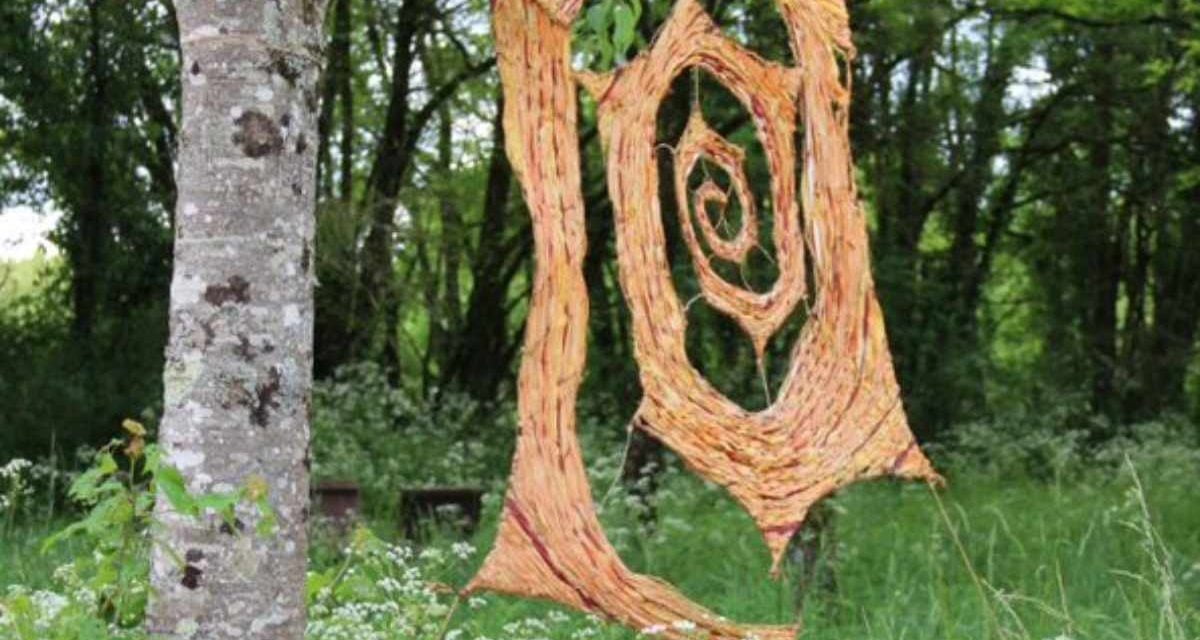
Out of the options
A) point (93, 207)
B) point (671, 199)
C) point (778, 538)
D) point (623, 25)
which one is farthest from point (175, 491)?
point (93, 207)

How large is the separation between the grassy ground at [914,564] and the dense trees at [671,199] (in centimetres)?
260

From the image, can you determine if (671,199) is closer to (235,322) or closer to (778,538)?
(778,538)

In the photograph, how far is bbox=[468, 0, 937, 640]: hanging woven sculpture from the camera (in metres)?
5.20

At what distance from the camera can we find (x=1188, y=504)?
9.65 metres

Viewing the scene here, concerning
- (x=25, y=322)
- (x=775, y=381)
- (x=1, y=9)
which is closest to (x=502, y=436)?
(x=775, y=381)

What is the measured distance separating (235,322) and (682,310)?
7.86 ft

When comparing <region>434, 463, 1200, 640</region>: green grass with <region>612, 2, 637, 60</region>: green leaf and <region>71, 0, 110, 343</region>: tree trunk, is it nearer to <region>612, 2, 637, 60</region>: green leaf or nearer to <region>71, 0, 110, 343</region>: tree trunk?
<region>612, 2, 637, 60</region>: green leaf

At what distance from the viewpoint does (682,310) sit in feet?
18.4

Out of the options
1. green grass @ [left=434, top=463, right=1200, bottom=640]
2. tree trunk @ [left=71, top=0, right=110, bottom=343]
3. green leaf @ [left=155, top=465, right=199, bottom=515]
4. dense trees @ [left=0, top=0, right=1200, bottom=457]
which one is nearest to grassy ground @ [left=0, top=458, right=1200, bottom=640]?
green grass @ [left=434, top=463, right=1200, bottom=640]

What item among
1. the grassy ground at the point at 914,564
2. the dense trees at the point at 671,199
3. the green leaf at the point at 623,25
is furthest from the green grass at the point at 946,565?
the dense trees at the point at 671,199

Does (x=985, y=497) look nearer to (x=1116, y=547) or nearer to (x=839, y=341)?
(x=1116, y=547)

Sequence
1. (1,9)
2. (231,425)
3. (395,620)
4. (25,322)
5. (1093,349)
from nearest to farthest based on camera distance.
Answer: (231,425), (395,620), (1,9), (25,322), (1093,349)

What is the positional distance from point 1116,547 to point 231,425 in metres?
5.30

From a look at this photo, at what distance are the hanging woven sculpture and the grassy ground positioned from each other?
0.92 ft
